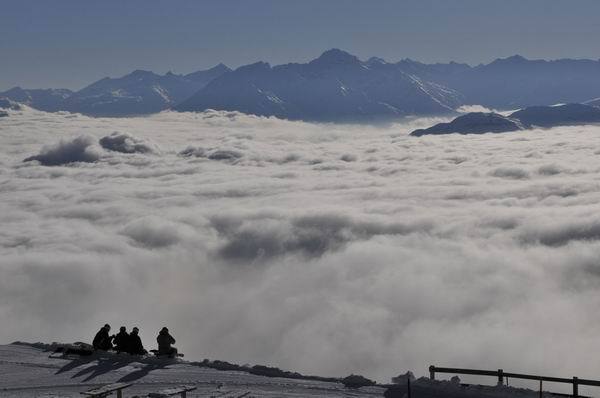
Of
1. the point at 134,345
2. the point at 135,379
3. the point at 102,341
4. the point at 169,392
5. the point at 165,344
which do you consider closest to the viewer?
the point at 169,392

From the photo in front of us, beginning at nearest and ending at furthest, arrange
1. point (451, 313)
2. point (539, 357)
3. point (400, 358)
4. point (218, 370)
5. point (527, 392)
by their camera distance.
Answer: point (527, 392) → point (218, 370) → point (539, 357) → point (400, 358) → point (451, 313)

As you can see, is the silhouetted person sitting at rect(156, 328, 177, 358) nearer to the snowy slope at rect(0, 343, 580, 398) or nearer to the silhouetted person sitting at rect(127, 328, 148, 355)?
the snowy slope at rect(0, 343, 580, 398)

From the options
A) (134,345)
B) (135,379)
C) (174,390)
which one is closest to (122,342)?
(134,345)

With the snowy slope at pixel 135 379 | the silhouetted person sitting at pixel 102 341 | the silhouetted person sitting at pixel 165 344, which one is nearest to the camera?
the snowy slope at pixel 135 379

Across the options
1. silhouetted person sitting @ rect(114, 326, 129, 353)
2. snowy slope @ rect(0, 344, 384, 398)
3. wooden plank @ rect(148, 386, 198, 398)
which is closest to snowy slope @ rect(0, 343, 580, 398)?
snowy slope @ rect(0, 344, 384, 398)

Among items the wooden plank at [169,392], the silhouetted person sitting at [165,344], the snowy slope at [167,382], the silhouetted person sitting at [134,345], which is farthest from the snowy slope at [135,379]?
the wooden plank at [169,392]

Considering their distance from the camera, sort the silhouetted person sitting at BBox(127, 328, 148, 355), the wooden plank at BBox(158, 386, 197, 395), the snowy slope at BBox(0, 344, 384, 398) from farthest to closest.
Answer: the silhouetted person sitting at BBox(127, 328, 148, 355) < the snowy slope at BBox(0, 344, 384, 398) < the wooden plank at BBox(158, 386, 197, 395)

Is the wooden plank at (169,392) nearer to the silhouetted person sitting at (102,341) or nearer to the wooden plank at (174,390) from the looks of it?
the wooden plank at (174,390)

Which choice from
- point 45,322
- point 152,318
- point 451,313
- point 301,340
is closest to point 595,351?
point 451,313

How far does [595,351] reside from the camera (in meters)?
164

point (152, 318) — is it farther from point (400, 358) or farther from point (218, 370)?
point (218, 370)

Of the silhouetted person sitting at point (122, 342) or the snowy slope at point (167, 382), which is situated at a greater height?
the silhouetted person sitting at point (122, 342)

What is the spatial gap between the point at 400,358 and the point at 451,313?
117 ft

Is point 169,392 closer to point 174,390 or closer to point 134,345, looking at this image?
point 174,390
